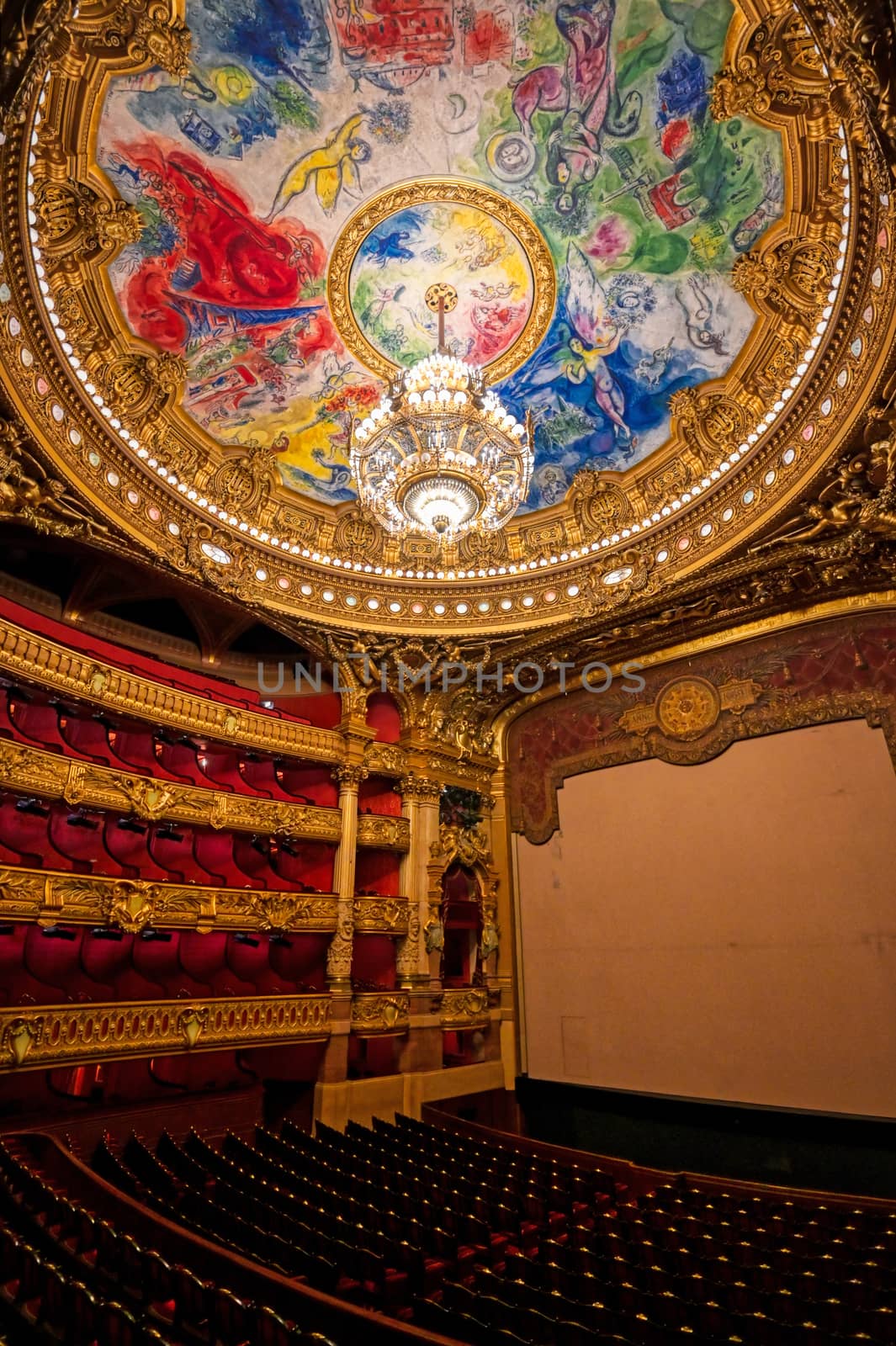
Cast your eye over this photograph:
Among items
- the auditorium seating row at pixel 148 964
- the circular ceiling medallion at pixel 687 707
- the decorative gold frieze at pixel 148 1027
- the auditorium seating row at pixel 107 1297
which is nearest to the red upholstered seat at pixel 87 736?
the auditorium seating row at pixel 148 964

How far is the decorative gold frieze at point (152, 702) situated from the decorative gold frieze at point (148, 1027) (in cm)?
393

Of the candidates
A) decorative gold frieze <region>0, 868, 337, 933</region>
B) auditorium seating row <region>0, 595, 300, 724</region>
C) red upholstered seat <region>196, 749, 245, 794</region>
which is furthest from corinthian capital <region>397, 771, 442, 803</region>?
red upholstered seat <region>196, 749, 245, 794</region>

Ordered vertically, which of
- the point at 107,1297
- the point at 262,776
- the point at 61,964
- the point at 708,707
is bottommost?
the point at 107,1297

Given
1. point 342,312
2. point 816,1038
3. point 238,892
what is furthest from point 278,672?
point 816,1038

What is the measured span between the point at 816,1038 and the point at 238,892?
838cm

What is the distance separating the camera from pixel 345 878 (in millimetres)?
12156

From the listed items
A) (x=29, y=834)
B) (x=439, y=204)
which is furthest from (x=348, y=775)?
(x=439, y=204)

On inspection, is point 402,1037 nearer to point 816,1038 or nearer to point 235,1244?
point 816,1038

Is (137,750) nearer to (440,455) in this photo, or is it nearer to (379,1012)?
(379,1012)

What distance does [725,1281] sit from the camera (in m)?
4.55

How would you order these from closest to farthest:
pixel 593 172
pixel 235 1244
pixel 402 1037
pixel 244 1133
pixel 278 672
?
pixel 235 1244
pixel 593 172
pixel 244 1133
pixel 402 1037
pixel 278 672

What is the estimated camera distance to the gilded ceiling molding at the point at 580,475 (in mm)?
7004

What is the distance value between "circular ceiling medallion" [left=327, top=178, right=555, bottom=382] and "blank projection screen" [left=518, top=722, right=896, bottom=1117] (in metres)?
7.80

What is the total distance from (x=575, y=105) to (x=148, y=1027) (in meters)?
12.8
